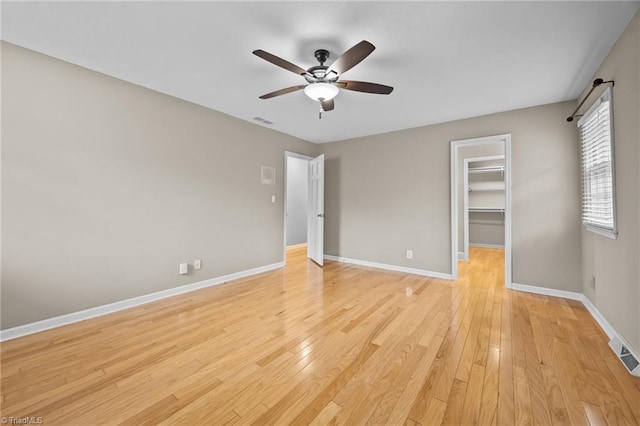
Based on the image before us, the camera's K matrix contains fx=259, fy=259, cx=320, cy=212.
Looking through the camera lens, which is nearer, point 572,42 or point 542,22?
point 542,22

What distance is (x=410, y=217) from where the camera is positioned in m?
4.34

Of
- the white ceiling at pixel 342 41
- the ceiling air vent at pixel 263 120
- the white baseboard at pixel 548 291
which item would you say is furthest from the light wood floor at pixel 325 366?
the ceiling air vent at pixel 263 120

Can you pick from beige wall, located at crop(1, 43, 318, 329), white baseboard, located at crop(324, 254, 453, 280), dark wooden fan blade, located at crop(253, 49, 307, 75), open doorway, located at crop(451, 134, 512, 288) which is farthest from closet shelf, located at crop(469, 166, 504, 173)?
dark wooden fan blade, located at crop(253, 49, 307, 75)

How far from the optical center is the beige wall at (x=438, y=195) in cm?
317

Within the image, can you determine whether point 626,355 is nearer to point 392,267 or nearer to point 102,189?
point 392,267

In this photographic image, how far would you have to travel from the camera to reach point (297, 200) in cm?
751

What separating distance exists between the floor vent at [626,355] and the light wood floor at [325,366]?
56mm

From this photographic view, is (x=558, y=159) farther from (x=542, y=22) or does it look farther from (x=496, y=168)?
(x=496, y=168)

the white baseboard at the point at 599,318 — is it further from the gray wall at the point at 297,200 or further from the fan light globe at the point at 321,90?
the gray wall at the point at 297,200

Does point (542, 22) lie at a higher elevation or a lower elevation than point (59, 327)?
higher

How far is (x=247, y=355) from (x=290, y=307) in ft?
3.08

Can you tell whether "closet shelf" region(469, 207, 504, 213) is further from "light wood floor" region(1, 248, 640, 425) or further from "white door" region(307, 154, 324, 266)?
"white door" region(307, 154, 324, 266)

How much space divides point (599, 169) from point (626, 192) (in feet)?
2.19

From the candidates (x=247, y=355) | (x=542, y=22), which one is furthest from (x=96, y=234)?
(x=542, y=22)
